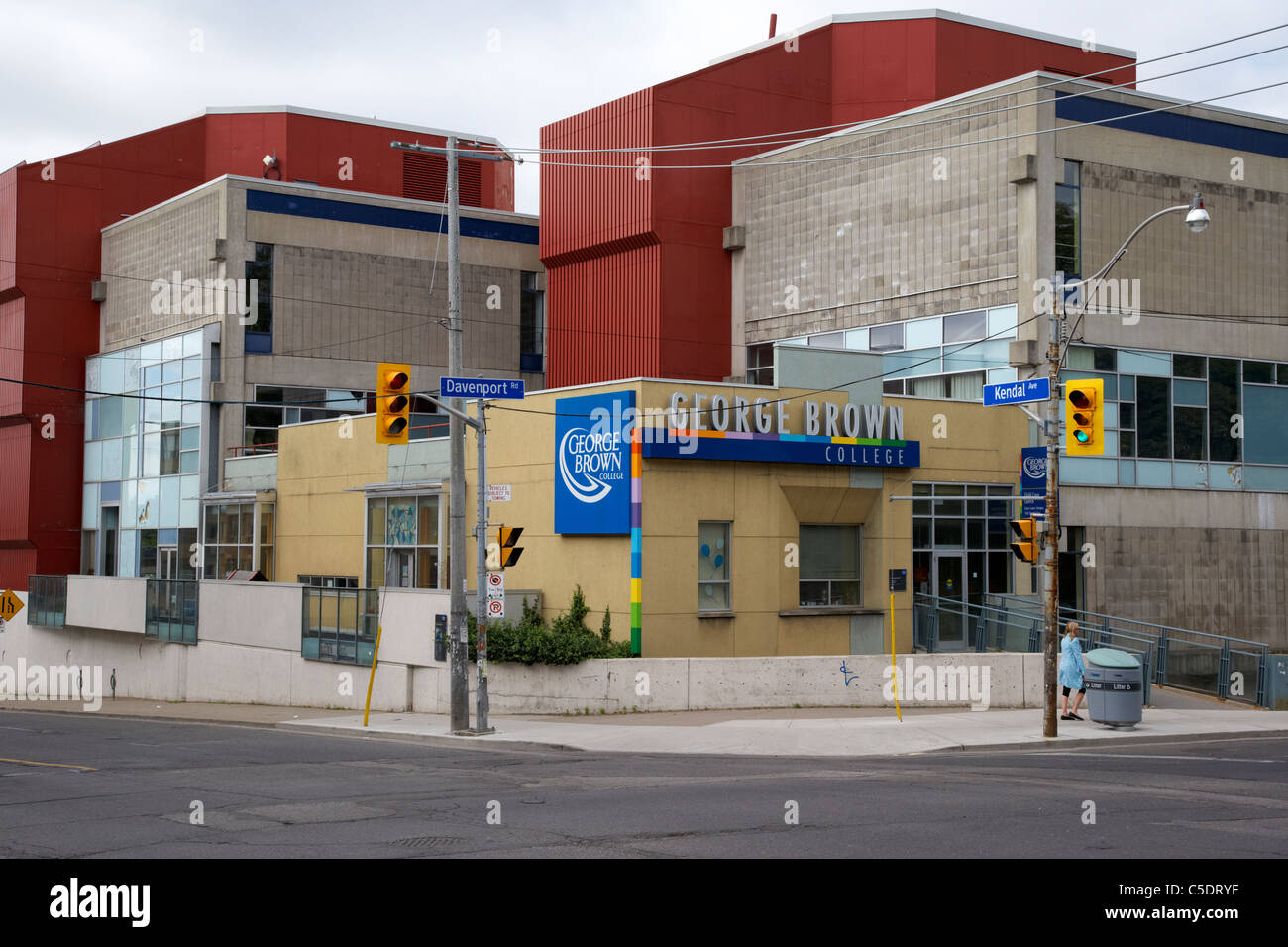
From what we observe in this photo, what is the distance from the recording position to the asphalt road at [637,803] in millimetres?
11883

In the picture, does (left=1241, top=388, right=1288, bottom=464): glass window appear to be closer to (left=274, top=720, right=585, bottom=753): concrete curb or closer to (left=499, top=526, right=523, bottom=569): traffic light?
(left=499, top=526, right=523, bottom=569): traffic light

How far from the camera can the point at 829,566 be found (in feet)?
99.0

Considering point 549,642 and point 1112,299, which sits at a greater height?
point 1112,299

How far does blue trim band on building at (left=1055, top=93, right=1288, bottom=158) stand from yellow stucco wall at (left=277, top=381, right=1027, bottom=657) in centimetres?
767

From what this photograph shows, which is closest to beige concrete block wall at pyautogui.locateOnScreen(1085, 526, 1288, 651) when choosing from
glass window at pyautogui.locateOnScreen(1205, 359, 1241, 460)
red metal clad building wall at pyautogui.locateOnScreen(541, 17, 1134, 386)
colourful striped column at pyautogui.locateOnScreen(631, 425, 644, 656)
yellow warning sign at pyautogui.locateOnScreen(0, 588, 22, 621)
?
glass window at pyautogui.locateOnScreen(1205, 359, 1241, 460)

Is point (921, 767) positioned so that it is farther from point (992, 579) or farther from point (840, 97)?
point (840, 97)

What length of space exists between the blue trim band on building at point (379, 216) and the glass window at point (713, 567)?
883 inches

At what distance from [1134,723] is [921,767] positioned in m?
6.62

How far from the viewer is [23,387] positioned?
4834 cm

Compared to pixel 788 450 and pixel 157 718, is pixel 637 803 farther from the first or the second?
pixel 157 718

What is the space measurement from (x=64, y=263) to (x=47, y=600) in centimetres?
1228

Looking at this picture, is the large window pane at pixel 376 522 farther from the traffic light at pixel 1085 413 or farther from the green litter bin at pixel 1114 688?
the traffic light at pixel 1085 413

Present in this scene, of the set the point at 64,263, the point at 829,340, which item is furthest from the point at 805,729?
the point at 64,263
